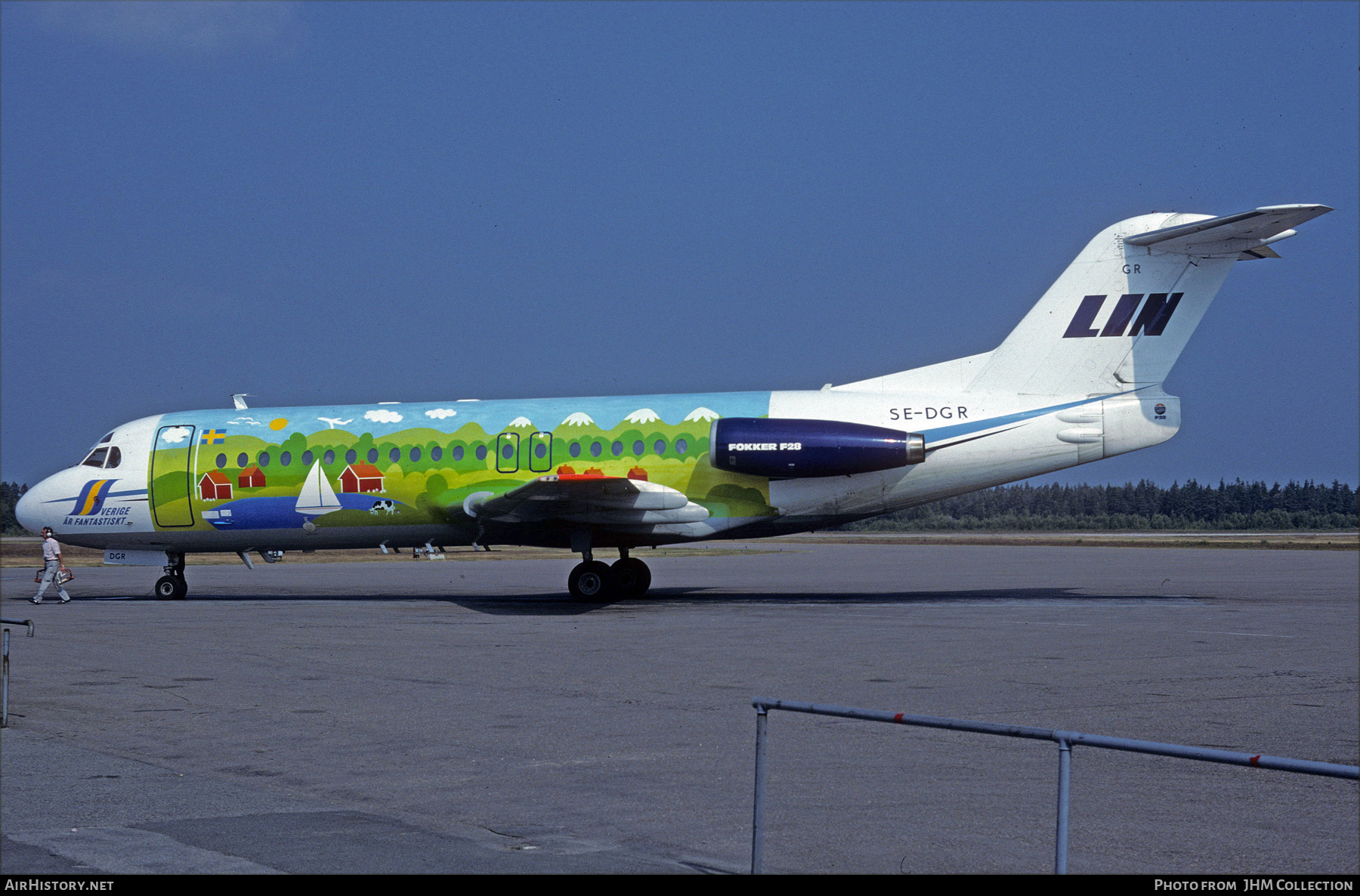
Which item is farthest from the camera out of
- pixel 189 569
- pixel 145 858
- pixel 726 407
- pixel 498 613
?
pixel 189 569

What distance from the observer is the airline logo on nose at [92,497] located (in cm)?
2562

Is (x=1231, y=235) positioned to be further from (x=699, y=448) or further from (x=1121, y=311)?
(x=699, y=448)

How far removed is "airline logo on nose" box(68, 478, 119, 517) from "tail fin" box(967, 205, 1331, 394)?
18.0 metres

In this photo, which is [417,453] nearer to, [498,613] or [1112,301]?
[498,613]

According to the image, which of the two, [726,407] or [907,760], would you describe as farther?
[726,407]

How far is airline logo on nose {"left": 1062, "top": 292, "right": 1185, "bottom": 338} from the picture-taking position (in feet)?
73.3

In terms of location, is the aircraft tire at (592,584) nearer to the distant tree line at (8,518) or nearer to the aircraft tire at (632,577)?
the aircraft tire at (632,577)

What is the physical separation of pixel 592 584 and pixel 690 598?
2.18 metres

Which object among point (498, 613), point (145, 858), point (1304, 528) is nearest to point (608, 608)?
point (498, 613)

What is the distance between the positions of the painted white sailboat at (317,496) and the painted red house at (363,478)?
14.7 inches

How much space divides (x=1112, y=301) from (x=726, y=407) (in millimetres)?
7465

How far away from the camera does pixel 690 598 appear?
24.2 meters

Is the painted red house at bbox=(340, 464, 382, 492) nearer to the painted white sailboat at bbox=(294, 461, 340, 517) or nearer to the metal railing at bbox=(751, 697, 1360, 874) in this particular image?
the painted white sailboat at bbox=(294, 461, 340, 517)

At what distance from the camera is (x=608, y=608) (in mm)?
22375
